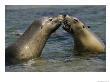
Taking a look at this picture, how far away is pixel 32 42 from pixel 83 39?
1.17 m

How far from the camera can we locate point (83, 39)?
12.4 metres

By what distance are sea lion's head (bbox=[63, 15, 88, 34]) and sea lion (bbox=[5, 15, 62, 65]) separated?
0.62 feet

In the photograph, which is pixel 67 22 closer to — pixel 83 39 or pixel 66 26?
pixel 66 26

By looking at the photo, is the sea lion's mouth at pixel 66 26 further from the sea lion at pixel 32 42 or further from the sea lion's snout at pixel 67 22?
the sea lion at pixel 32 42

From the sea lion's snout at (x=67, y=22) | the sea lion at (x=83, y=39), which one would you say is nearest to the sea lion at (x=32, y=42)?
the sea lion's snout at (x=67, y=22)

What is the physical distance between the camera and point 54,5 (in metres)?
12.4

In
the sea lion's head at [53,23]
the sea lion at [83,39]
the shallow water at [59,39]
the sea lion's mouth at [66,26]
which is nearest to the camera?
the shallow water at [59,39]

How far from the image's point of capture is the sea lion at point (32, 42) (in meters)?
12.0

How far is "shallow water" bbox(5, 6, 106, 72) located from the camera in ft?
39.1

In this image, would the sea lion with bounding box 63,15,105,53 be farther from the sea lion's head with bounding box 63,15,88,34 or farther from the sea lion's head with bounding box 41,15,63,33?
the sea lion's head with bounding box 41,15,63,33

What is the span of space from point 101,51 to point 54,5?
57.7 inches

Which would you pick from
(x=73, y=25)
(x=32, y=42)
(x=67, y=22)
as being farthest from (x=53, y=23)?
(x=32, y=42)
